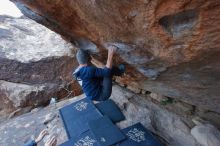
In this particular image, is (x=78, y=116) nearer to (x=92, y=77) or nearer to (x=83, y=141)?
(x=83, y=141)

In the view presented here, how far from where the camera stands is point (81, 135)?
3387 millimetres

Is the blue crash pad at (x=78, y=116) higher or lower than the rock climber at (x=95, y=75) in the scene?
lower

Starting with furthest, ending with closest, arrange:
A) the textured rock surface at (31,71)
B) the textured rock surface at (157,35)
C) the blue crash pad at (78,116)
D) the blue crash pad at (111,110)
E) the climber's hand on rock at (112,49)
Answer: the textured rock surface at (31,71) < the blue crash pad at (111,110) < the blue crash pad at (78,116) < the climber's hand on rock at (112,49) < the textured rock surface at (157,35)

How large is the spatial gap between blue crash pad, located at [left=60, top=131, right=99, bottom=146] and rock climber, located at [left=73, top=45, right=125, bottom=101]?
0.55 metres

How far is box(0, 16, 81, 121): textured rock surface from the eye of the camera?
204 inches

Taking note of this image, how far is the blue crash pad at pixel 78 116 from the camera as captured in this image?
3.57 metres

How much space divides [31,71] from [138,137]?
3.13 m

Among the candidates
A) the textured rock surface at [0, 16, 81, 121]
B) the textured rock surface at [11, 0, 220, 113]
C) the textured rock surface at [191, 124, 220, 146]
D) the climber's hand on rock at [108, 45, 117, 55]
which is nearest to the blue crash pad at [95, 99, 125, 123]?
the textured rock surface at [11, 0, 220, 113]

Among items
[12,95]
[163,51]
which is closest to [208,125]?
[163,51]

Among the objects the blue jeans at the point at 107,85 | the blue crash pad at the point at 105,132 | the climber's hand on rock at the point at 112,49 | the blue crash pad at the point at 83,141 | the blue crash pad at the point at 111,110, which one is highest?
the climber's hand on rock at the point at 112,49

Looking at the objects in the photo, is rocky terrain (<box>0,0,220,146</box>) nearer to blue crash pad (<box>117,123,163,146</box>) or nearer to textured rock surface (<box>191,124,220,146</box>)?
textured rock surface (<box>191,124,220,146</box>)

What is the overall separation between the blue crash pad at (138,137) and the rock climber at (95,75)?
23.8 inches

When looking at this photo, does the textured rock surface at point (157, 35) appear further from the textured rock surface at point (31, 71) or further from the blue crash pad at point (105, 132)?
the textured rock surface at point (31, 71)

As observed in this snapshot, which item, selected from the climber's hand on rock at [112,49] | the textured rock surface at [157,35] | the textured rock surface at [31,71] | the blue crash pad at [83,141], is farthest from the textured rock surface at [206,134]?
the textured rock surface at [31,71]
